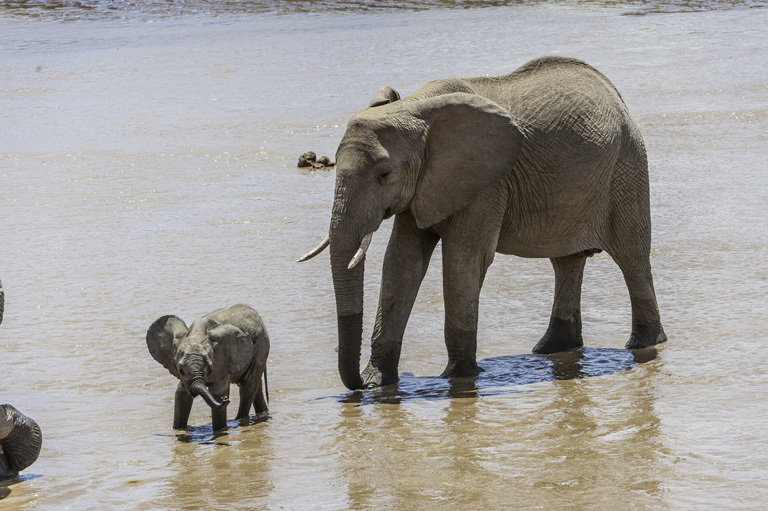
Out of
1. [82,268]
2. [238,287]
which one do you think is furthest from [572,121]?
[82,268]

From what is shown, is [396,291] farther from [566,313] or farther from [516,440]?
[516,440]

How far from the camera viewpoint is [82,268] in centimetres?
1055

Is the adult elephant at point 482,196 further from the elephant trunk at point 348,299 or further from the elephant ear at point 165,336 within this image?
the elephant ear at point 165,336

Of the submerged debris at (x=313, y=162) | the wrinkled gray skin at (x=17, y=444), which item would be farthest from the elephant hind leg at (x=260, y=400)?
the submerged debris at (x=313, y=162)

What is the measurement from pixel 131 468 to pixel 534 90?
3.40 m

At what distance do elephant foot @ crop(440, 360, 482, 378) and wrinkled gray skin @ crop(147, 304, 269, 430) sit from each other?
49.4 inches

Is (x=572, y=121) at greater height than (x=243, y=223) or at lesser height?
greater

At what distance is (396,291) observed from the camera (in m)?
7.67

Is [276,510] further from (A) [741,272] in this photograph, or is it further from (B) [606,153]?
(A) [741,272]

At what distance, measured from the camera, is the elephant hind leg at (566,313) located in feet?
27.3

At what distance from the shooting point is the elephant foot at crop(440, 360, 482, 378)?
759 centimetres

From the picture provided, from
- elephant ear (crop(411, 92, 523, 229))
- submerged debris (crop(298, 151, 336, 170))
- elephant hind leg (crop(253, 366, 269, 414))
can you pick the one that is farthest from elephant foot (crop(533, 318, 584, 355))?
submerged debris (crop(298, 151, 336, 170))

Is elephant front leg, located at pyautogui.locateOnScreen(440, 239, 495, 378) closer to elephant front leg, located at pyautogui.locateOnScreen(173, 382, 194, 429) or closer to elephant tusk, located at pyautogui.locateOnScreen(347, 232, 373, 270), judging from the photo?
elephant tusk, located at pyautogui.locateOnScreen(347, 232, 373, 270)

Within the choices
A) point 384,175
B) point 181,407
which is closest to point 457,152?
point 384,175
